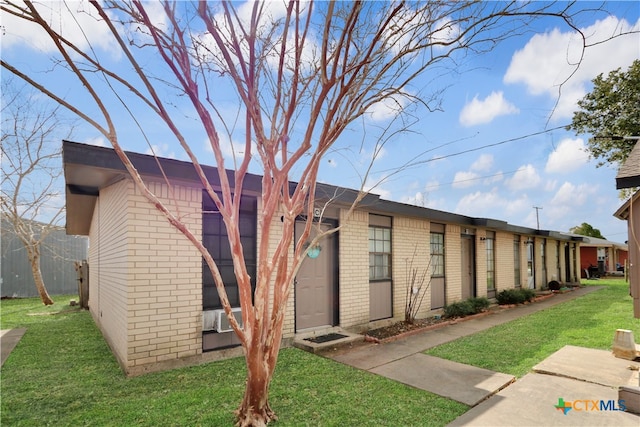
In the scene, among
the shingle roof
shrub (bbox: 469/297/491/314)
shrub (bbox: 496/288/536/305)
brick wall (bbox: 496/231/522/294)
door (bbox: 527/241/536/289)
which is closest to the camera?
the shingle roof

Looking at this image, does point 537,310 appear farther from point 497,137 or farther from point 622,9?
point 622,9

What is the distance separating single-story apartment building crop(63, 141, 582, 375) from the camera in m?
4.56

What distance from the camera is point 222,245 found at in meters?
5.54

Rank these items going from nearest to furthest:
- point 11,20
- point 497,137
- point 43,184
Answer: point 11,20 → point 497,137 → point 43,184

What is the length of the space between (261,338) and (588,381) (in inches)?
155

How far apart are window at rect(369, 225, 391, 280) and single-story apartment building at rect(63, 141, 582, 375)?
2cm

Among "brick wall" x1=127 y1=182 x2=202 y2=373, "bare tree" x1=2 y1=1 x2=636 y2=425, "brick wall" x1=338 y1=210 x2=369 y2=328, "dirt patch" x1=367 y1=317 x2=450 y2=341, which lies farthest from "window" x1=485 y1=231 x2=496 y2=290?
"brick wall" x1=127 y1=182 x2=202 y2=373

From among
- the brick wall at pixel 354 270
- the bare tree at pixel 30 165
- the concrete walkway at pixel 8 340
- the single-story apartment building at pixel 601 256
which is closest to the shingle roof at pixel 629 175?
the brick wall at pixel 354 270

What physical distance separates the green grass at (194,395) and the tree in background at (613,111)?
12.8m

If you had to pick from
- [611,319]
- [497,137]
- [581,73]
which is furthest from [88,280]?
[611,319]

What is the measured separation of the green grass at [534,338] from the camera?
5.12 meters

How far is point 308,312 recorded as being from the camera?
6508 mm

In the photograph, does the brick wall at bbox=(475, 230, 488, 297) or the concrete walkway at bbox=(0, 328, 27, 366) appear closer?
the concrete walkway at bbox=(0, 328, 27, 366)

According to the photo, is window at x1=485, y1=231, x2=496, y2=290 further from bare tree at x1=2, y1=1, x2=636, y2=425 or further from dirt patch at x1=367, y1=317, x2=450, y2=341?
bare tree at x1=2, y1=1, x2=636, y2=425
